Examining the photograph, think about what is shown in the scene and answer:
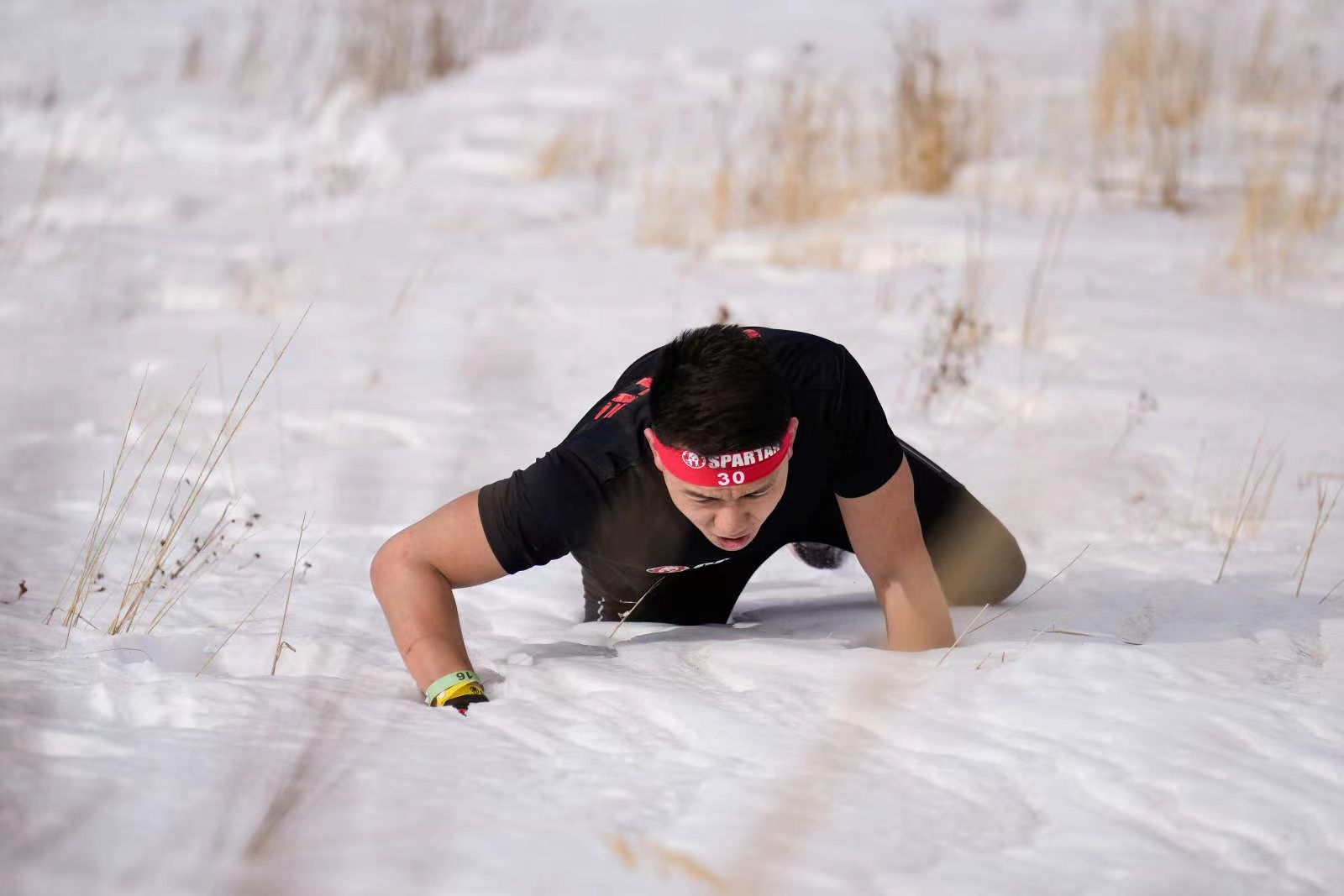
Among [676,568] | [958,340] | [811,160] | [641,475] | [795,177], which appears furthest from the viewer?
[811,160]

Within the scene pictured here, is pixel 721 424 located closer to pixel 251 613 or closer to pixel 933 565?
pixel 933 565

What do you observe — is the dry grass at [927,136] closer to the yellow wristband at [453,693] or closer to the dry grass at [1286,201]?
the dry grass at [1286,201]

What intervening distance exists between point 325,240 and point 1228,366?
432cm

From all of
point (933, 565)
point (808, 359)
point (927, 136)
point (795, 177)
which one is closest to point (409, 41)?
point (795, 177)

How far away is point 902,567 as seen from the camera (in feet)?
8.57

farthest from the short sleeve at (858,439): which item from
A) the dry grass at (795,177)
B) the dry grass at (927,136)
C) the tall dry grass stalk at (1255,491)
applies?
the dry grass at (927,136)

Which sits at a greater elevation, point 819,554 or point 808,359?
point 808,359

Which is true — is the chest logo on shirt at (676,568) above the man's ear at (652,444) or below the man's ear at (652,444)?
below

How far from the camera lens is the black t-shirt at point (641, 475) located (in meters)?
2.36

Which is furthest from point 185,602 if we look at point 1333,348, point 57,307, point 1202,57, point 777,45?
point 777,45

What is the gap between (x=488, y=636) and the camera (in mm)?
2916

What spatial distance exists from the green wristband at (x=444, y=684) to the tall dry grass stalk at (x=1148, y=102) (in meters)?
5.78

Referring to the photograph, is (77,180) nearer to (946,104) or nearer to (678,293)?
(678,293)

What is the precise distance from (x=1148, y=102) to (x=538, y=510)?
646 centimetres
